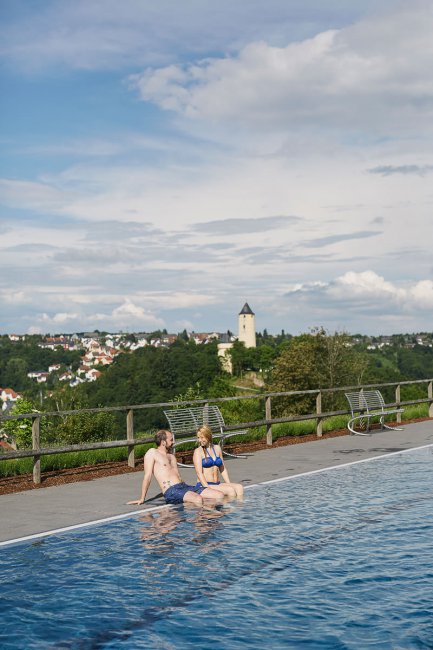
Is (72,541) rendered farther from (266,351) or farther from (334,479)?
(266,351)

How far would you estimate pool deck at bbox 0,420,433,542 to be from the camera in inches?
395

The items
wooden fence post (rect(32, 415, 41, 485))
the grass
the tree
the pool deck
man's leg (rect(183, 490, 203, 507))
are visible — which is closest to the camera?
the pool deck

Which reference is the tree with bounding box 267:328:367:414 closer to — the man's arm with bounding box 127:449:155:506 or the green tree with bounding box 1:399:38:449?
the green tree with bounding box 1:399:38:449

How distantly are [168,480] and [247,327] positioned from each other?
187755mm

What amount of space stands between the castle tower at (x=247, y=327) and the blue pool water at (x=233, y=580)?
186 metres

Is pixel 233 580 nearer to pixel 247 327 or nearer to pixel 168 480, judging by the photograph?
pixel 168 480

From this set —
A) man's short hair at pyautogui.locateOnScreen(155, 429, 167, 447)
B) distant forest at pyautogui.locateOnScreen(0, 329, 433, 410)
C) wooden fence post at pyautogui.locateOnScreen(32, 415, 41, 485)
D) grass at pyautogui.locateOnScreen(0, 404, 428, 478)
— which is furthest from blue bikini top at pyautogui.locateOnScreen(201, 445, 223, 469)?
distant forest at pyautogui.locateOnScreen(0, 329, 433, 410)

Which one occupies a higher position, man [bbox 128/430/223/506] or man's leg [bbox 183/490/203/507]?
man [bbox 128/430/223/506]

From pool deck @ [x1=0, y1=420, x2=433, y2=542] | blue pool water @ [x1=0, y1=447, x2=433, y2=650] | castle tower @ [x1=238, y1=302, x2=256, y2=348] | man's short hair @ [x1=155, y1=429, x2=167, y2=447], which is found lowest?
blue pool water @ [x1=0, y1=447, x2=433, y2=650]

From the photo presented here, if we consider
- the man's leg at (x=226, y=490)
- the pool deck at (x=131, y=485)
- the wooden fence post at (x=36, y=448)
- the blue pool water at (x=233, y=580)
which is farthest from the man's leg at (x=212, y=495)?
the wooden fence post at (x=36, y=448)

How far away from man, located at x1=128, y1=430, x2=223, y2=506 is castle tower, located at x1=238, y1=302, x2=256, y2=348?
184 metres

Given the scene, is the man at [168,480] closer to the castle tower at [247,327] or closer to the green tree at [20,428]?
the green tree at [20,428]

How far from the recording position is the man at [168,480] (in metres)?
11.1

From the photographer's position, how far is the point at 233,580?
7.31m
